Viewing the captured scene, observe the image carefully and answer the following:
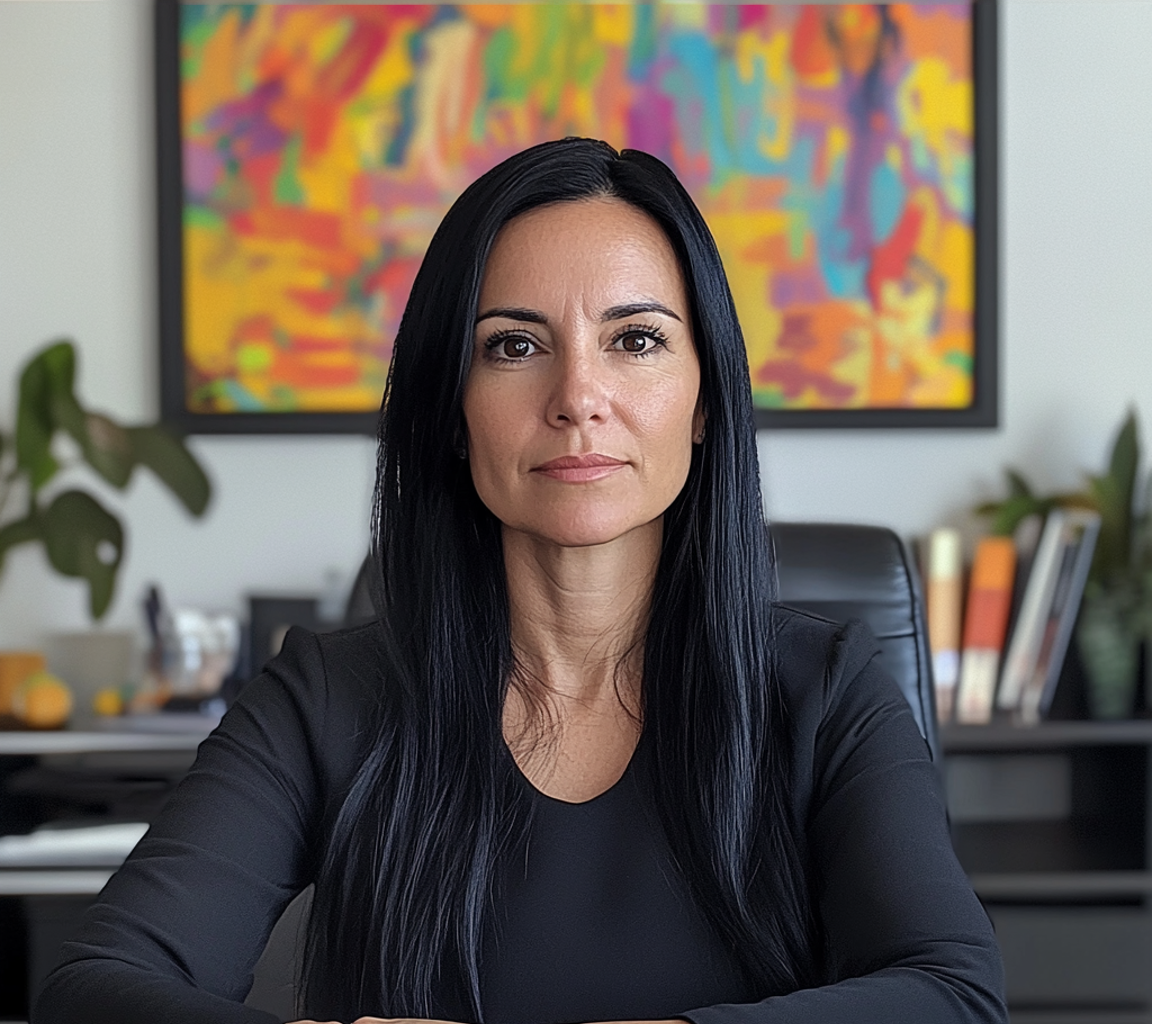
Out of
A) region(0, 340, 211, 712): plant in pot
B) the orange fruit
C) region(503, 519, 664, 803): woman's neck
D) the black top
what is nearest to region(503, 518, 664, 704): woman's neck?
region(503, 519, 664, 803): woman's neck

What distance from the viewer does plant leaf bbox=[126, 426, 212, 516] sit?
244 cm

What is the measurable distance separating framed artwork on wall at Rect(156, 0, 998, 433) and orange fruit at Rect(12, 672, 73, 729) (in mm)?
577

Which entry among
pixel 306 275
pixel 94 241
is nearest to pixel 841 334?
pixel 306 275

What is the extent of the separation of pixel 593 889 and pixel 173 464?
158cm

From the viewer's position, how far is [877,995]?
94cm

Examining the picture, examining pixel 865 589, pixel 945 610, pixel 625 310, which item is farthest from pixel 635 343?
pixel 945 610

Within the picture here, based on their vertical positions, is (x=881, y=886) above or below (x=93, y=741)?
above

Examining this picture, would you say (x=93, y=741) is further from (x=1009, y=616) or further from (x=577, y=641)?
(x=1009, y=616)

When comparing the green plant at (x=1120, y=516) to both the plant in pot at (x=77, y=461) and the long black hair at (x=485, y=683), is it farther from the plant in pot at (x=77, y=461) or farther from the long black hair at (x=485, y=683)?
the plant in pot at (x=77, y=461)

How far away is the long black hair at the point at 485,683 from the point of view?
1106 millimetres

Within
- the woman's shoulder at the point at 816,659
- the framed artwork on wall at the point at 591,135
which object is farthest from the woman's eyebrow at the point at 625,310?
the framed artwork on wall at the point at 591,135

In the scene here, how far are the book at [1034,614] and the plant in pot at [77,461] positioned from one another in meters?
1.47

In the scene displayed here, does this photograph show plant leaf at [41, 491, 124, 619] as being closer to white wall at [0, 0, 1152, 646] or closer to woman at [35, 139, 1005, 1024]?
white wall at [0, 0, 1152, 646]

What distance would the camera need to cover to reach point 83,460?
7.87 feet
